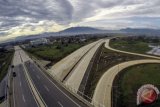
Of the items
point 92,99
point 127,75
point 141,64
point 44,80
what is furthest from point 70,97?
point 141,64

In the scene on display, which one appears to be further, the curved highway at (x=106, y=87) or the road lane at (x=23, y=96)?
the curved highway at (x=106, y=87)

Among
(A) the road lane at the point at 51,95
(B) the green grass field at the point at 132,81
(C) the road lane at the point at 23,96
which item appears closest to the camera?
(A) the road lane at the point at 51,95

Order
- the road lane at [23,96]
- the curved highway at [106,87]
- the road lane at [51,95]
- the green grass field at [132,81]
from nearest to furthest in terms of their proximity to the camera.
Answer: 1. the road lane at [51,95]
2. the road lane at [23,96]
3. the curved highway at [106,87]
4. the green grass field at [132,81]

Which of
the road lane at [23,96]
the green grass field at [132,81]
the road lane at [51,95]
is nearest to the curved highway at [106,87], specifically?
the green grass field at [132,81]

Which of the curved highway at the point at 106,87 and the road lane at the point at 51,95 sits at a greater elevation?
the road lane at the point at 51,95

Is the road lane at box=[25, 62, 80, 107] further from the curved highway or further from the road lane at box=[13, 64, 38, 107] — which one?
the curved highway

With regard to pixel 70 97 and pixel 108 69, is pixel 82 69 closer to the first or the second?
pixel 108 69

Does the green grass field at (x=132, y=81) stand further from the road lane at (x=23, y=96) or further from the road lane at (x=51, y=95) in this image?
the road lane at (x=23, y=96)

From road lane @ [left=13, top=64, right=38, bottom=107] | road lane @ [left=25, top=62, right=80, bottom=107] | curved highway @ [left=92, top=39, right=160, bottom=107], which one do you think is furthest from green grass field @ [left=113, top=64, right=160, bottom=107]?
road lane @ [left=13, top=64, right=38, bottom=107]

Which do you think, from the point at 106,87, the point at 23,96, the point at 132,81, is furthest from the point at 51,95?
the point at 132,81
